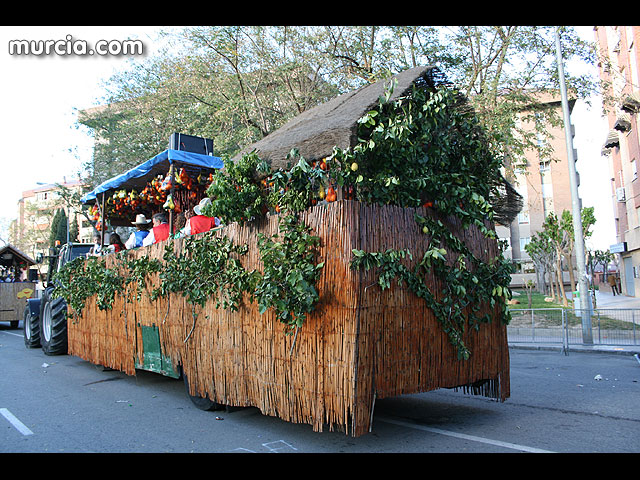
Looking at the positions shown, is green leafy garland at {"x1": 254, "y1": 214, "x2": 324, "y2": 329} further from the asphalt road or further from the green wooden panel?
the green wooden panel

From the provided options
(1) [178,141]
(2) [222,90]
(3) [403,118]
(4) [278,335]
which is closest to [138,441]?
(4) [278,335]

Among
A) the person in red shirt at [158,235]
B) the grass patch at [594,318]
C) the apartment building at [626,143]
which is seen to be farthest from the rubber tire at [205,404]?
the apartment building at [626,143]

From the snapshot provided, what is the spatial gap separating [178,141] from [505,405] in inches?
278

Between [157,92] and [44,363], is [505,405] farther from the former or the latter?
[157,92]

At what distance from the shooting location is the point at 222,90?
17750mm

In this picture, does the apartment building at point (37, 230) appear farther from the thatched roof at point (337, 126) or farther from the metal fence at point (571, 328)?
the thatched roof at point (337, 126)

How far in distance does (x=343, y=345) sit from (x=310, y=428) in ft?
5.26

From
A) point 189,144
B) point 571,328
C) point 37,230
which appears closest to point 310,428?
point 189,144

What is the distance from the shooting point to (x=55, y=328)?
40.1 feet

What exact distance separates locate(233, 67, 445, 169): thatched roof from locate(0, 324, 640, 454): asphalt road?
2.99m

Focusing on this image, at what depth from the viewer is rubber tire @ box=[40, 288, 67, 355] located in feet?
40.0

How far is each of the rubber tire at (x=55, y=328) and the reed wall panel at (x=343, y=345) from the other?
6.99 metres

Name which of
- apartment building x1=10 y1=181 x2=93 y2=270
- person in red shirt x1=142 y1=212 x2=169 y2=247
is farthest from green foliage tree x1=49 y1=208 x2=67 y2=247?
person in red shirt x1=142 y1=212 x2=169 y2=247

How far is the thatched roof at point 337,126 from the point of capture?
5.40m
